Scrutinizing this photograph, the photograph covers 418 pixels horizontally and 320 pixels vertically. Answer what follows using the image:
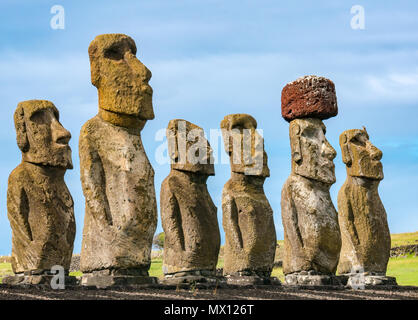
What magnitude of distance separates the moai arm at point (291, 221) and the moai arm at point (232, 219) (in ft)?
4.08

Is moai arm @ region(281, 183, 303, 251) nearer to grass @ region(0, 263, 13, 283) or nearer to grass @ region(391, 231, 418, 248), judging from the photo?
grass @ region(0, 263, 13, 283)

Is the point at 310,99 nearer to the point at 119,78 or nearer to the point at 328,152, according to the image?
the point at 328,152

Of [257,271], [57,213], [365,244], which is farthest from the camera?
[365,244]

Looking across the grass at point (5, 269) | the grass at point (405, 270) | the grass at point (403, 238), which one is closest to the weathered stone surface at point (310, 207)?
the grass at point (405, 270)

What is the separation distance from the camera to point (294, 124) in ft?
57.3

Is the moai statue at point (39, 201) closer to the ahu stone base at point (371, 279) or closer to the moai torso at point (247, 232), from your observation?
the moai torso at point (247, 232)

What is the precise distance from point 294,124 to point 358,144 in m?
3.09

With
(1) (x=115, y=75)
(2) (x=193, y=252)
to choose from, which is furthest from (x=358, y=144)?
(1) (x=115, y=75)

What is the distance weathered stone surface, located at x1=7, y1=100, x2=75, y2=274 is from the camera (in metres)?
14.1

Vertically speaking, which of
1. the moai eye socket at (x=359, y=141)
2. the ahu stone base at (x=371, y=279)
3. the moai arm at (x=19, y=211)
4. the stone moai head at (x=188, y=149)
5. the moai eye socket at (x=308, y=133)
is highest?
the moai eye socket at (x=359, y=141)

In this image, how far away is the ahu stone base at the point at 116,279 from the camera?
12289mm

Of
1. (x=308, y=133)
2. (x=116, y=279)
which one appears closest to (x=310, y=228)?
(x=308, y=133)

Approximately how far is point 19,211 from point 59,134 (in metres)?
1.59

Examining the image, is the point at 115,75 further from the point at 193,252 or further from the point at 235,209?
the point at 235,209
